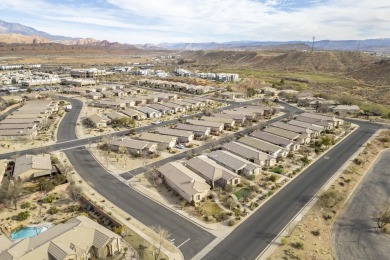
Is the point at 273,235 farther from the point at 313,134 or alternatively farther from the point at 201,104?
the point at 201,104

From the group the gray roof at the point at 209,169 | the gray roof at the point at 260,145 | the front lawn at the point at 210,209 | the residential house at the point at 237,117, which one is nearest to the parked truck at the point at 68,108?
the residential house at the point at 237,117

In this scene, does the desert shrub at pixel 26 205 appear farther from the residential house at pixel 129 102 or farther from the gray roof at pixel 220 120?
the residential house at pixel 129 102

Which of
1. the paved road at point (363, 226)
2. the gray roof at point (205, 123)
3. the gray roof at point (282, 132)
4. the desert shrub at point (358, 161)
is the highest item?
the gray roof at point (205, 123)

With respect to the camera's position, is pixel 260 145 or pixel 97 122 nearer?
pixel 260 145

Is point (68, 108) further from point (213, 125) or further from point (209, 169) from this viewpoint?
point (209, 169)

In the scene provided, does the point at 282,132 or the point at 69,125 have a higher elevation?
the point at 282,132

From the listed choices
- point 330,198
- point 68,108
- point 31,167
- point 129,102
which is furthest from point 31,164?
point 129,102

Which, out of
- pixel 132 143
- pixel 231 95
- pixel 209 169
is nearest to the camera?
pixel 209 169

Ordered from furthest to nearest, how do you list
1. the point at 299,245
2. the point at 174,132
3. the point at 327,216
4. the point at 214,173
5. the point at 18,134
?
the point at 174,132 < the point at 18,134 < the point at 214,173 < the point at 327,216 < the point at 299,245
